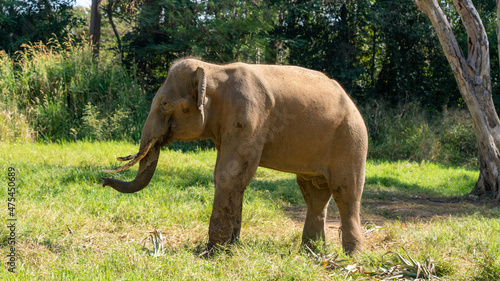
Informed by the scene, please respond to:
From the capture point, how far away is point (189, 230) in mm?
5137

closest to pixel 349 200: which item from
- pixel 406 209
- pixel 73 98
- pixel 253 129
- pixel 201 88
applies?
pixel 253 129

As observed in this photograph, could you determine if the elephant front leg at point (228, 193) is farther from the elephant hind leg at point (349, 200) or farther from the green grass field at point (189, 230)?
the elephant hind leg at point (349, 200)

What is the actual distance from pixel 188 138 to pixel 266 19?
38.0ft

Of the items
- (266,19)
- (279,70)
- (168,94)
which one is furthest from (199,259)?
(266,19)

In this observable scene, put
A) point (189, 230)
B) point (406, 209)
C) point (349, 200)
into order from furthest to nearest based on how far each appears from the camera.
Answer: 1. point (406, 209)
2. point (189, 230)
3. point (349, 200)

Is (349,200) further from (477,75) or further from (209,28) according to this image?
(209,28)

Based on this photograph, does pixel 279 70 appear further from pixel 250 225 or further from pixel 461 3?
pixel 461 3

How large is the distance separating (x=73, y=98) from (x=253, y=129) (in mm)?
9565

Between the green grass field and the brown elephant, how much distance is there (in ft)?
1.49

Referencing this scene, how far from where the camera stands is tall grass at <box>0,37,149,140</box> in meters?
11.5

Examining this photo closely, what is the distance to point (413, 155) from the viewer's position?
1319cm

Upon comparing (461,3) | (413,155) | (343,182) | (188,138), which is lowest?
(413,155)

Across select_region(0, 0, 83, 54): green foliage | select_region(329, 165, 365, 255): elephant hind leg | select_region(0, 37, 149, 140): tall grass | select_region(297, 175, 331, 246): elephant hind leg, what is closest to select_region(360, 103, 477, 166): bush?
select_region(0, 37, 149, 140): tall grass

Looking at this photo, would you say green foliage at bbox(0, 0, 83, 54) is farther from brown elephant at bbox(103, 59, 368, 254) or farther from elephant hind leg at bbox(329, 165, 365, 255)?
elephant hind leg at bbox(329, 165, 365, 255)
